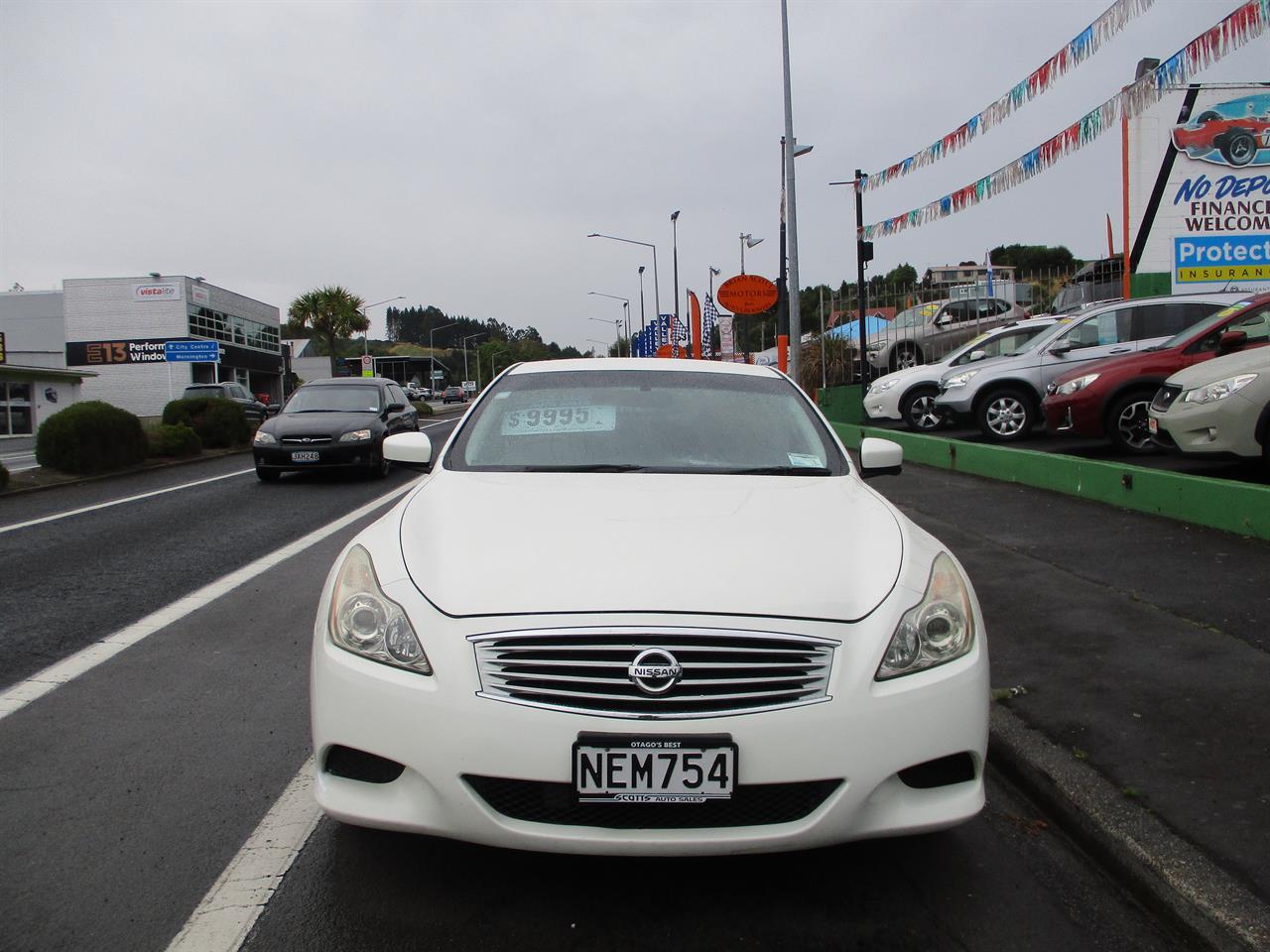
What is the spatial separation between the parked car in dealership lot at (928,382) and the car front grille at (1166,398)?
6956 mm

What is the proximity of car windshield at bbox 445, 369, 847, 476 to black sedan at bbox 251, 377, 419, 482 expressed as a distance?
9685 mm

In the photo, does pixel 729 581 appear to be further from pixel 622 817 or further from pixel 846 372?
pixel 846 372

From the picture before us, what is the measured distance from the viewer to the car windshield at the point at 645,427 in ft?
13.1

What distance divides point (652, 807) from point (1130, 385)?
10.0 metres

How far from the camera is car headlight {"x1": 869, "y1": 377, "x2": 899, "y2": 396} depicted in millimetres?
17344

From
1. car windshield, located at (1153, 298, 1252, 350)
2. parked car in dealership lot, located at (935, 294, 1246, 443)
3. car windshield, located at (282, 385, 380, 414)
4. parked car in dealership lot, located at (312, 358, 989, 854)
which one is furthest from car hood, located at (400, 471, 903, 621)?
car windshield, located at (282, 385, 380, 414)

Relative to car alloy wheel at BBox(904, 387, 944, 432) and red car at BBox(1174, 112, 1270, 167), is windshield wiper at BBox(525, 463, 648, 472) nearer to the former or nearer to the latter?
car alloy wheel at BBox(904, 387, 944, 432)

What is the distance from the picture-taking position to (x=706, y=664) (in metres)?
2.56

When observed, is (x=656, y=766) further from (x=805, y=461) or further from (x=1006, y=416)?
(x=1006, y=416)

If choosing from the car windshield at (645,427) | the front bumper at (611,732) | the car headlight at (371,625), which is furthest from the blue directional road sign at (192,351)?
the front bumper at (611,732)

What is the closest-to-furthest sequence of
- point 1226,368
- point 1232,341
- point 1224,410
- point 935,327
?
1. point 1224,410
2. point 1226,368
3. point 1232,341
4. point 935,327

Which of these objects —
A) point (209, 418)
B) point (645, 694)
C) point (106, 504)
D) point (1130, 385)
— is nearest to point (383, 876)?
point (645, 694)

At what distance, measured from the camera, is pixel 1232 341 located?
391 inches

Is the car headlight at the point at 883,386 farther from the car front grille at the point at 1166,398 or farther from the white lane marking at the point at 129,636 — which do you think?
the white lane marking at the point at 129,636
